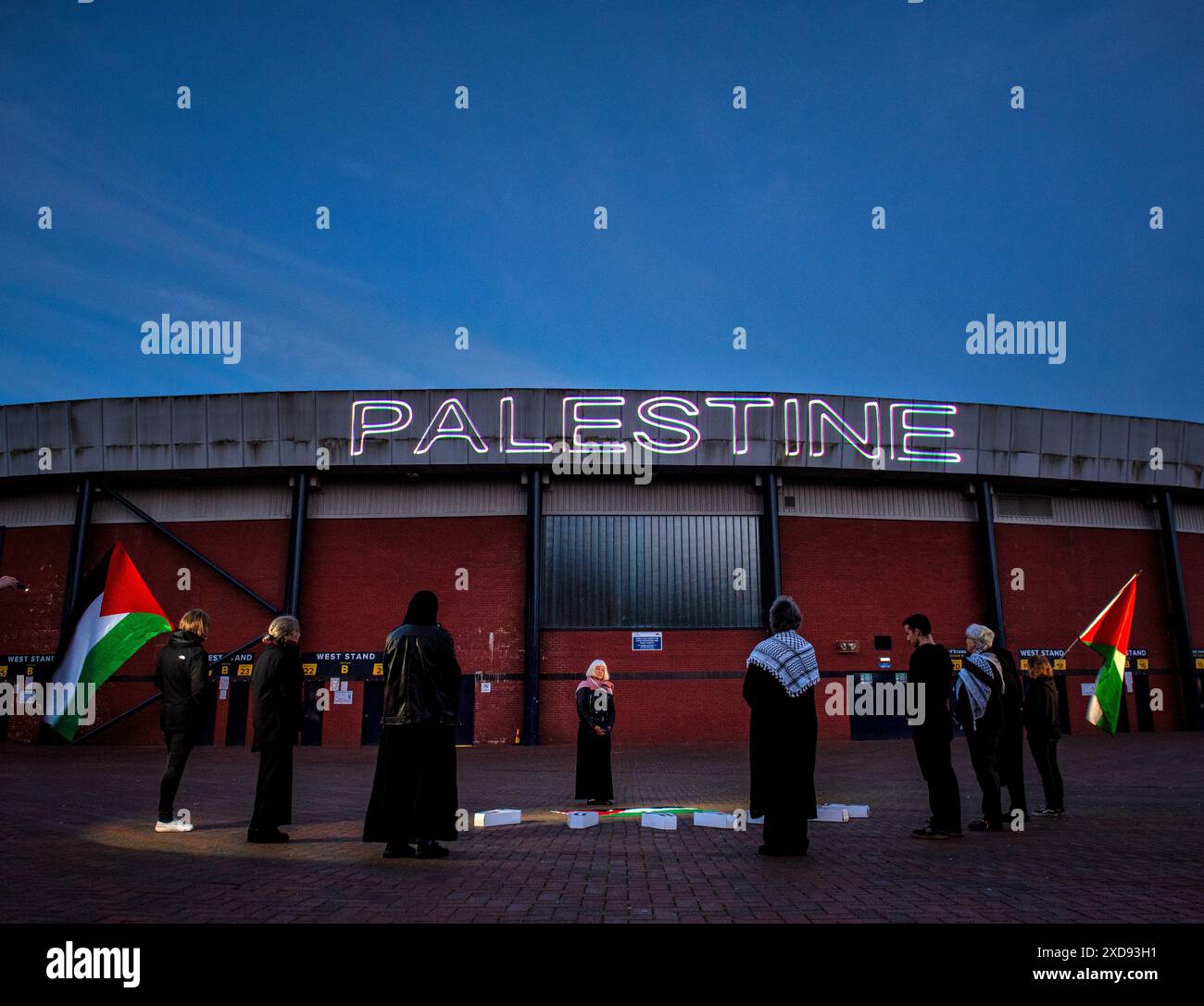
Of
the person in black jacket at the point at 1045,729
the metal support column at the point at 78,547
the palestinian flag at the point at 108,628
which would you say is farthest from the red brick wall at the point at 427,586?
the person in black jacket at the point at 1045,729

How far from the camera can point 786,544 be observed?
79.4 ft

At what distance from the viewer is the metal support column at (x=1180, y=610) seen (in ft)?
82.6

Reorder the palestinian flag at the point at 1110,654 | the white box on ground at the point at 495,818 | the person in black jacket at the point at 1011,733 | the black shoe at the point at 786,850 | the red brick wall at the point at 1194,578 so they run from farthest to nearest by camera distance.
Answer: the red brick wall at the point at 1194,578
the palestinian flag at the point at 1110,654
the person in black jacket at the point at 1011,733
the white box on ground at the point at 495,818
the black shoe at the point at 786,850

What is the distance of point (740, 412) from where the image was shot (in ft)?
77.4

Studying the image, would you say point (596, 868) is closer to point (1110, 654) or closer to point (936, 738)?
point (936, 738)

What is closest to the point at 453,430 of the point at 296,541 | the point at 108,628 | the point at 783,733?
the point at 296,541

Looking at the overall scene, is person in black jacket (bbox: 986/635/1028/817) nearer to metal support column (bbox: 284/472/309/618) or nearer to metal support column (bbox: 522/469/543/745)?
metal support column (bbox: 522/469/543/745)

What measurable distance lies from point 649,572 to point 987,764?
16.0 metres

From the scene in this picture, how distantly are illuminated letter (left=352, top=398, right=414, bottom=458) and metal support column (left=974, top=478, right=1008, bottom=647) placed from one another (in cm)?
1722

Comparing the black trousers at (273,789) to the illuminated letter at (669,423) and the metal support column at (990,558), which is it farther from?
the metal support column at (990,558)

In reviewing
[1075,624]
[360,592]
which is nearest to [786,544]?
[1075,624]

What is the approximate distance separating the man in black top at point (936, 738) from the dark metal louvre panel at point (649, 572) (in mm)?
15853
